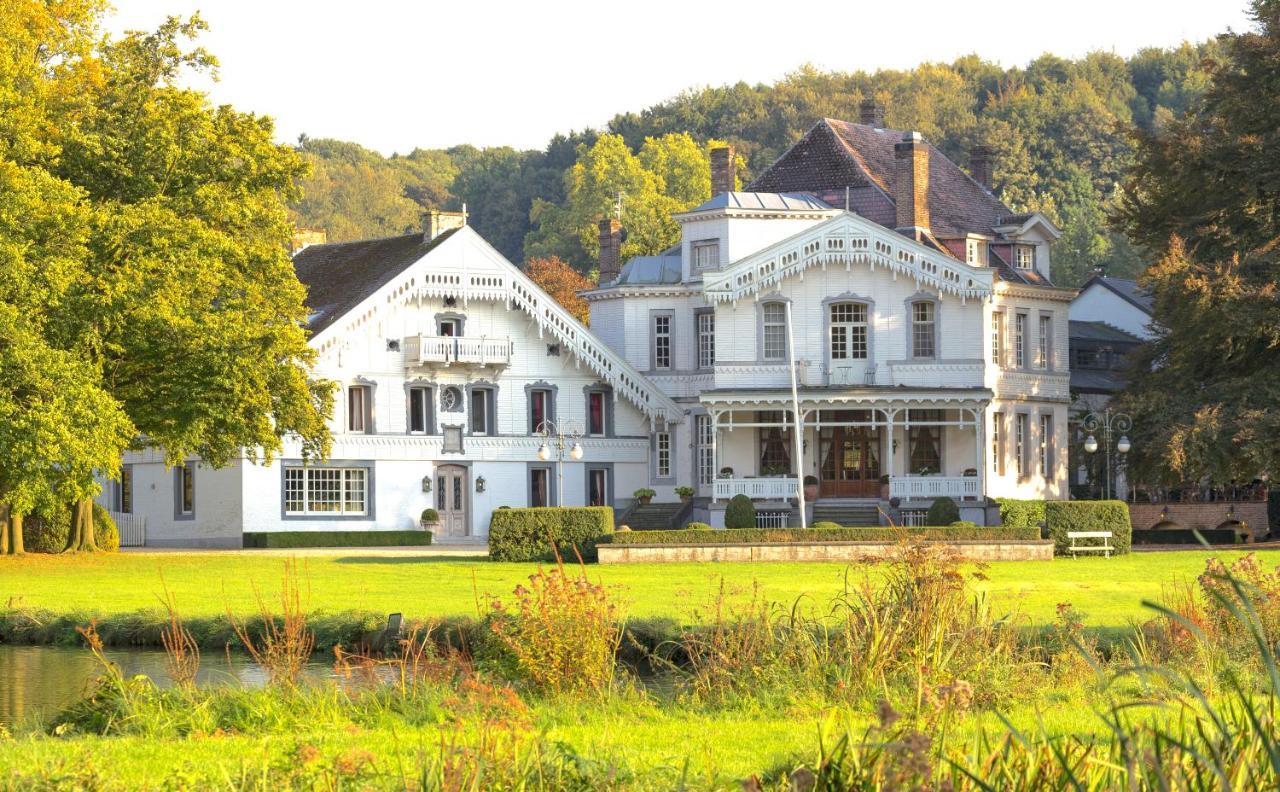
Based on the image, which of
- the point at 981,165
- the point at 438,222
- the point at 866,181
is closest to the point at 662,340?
the point at 438,222

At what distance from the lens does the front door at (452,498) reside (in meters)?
51.2

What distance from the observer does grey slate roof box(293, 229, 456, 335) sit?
2021 inches

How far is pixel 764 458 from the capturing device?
5169 centimetres

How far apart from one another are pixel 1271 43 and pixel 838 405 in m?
14.4

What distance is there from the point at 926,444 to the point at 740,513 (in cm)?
807

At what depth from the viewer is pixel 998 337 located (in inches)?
2040

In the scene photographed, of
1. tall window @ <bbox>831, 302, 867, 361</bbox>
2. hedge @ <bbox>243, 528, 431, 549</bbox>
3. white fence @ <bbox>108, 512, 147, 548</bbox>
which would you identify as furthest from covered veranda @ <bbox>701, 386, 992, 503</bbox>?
white fence @ <bbox>108, 512, 147, 548</bbox>

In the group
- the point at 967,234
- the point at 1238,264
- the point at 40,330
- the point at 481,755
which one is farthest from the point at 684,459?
the point at 481,755

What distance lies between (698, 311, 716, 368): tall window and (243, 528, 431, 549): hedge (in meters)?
9.79

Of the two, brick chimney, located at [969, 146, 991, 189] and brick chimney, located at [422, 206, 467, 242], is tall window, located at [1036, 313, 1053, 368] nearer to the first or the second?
brick chimney, located at [969, 146, 991, 189]

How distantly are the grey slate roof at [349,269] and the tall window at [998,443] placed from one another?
16082 millimetres

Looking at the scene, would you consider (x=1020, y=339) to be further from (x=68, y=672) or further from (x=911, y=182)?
(x=68, y=672)

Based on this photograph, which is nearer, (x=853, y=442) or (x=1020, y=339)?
(x=853, y=442)

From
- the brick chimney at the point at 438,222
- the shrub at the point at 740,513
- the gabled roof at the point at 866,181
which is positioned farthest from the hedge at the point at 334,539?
the gabled roof at the point at 866,181
